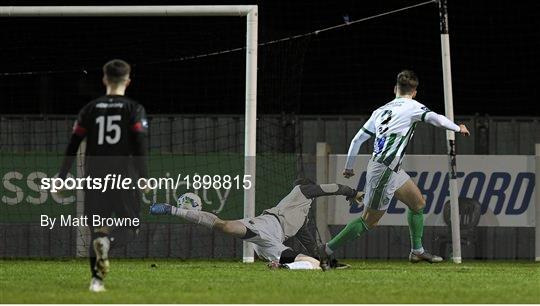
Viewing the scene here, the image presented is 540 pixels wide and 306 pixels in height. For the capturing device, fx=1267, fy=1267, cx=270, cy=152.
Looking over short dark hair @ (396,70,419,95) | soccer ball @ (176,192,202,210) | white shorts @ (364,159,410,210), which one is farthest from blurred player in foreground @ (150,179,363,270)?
short dark hair @ (396,70,419,95)

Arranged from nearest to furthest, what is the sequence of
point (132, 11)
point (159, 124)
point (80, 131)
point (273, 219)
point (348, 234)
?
point (80, 131) → point (348, 234) → point (273, 219) → point (132, 11) → point (159, 124)

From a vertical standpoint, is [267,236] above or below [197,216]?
below

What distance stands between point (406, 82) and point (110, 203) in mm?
4151

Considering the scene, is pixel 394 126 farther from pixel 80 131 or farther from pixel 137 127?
pixel 80 131

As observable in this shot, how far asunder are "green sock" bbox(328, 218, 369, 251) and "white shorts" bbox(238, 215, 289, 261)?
466 millimetres

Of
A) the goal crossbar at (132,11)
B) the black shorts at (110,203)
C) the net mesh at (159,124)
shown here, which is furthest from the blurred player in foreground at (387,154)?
the black shorts at (110,203)

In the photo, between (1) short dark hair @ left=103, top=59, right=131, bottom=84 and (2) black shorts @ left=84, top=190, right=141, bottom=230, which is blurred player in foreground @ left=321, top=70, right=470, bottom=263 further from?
(1) short dark hair @ left=103, top=59, right=131, bottom=84

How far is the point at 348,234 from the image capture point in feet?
39.7

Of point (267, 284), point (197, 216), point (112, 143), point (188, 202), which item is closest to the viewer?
point (112, 143)

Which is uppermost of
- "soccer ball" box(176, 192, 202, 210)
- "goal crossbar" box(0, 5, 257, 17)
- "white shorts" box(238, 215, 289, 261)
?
"goal crossbar" box(0, 5, 257, 17)

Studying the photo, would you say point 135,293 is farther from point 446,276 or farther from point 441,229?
point 441,229

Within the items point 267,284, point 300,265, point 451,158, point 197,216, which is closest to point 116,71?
point 267,284

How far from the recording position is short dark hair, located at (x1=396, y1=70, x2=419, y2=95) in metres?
12.2

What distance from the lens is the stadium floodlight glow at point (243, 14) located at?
13250 millimetres
